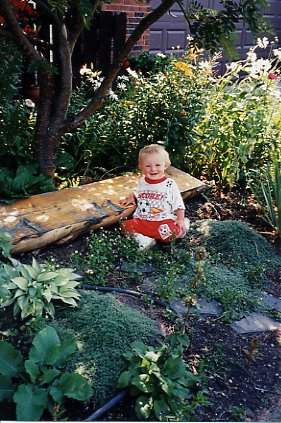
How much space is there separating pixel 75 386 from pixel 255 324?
1.35 metres

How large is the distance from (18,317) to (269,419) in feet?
4.28

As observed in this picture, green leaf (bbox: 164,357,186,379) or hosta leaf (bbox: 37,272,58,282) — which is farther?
hosta leaf (bbox: 37,272,58,282)

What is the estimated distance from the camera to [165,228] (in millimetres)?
3961

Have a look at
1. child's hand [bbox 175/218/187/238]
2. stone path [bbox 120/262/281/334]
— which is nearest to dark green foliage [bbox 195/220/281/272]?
child's hand [bbox 175/218/187/238]

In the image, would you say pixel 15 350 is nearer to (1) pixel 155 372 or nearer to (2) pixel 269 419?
(1) pixel 155 372

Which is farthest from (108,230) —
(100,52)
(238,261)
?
(100,52)

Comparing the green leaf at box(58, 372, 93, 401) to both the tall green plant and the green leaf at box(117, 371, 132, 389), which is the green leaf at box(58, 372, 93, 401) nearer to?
the green leaf at box(117, 371, 132, 389)

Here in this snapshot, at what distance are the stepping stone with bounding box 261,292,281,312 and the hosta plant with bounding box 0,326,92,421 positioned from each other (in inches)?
60.7

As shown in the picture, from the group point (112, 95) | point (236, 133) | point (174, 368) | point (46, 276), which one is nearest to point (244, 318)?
point (174, 368)

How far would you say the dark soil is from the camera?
242 centimetres

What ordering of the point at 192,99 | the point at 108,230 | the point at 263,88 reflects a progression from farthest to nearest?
the point at 263,88
the point at 192,99
the point at 108,230

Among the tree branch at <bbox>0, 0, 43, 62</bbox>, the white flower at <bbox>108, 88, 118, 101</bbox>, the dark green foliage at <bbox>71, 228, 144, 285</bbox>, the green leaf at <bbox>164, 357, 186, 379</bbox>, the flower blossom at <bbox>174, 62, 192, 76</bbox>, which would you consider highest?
the tree branch at <bbox>0, 0, 43, 62</bbox>

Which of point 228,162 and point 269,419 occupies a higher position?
point 228,162

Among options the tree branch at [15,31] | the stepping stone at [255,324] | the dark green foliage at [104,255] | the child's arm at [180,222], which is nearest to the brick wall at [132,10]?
the tree branch at [15,31]
